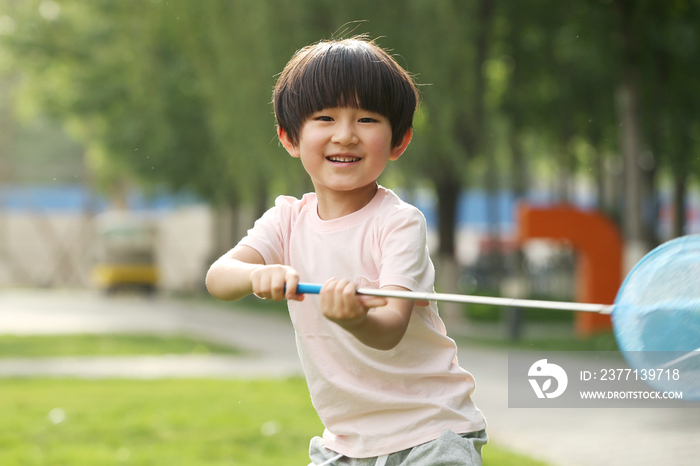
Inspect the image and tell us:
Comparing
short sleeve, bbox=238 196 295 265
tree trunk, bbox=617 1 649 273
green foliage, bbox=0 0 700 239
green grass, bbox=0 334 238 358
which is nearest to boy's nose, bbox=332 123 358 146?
short sleeve, bbox=238 196 295 265

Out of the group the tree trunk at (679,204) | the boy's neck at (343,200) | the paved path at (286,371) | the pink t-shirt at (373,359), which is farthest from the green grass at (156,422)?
the tree trunk at (679,204)

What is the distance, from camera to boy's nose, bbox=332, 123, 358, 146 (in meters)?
1.91

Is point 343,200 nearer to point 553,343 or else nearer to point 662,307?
point 662,307

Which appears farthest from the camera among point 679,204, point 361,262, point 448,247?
point 679,204

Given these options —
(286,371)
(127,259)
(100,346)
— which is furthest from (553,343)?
(127,259)

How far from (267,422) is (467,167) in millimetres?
6696

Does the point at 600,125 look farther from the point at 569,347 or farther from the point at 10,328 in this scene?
the point at 10,328

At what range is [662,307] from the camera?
195cm

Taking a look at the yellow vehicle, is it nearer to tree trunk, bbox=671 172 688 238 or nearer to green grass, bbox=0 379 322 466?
tree trunk, bbox=671 172 688 238

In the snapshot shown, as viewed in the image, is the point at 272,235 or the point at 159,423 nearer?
the point at 272,235

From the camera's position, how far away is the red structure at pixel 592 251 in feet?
39.5

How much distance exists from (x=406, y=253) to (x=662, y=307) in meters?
0.57

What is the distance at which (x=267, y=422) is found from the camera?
6203mm

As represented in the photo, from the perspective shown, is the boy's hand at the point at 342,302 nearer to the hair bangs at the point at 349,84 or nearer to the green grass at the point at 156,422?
the hair bangs at the point at 349,84
